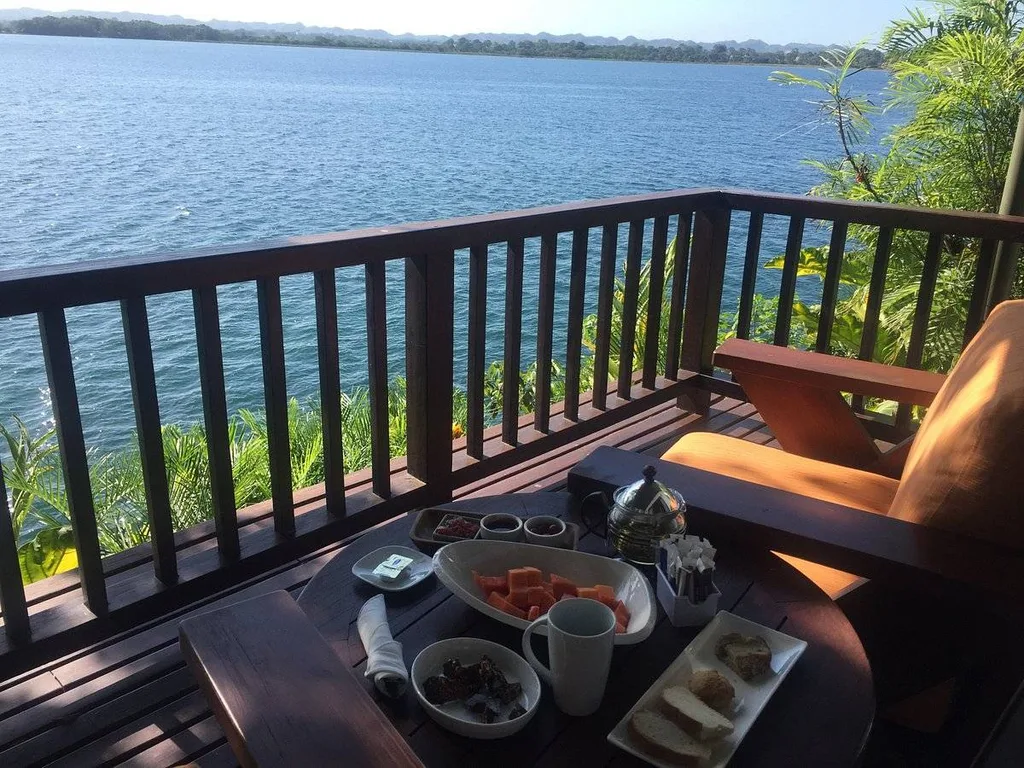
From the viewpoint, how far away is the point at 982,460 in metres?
1.36

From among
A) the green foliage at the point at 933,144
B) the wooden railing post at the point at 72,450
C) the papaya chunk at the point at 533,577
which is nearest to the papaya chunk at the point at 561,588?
the papaya chunk at the point at 533,577

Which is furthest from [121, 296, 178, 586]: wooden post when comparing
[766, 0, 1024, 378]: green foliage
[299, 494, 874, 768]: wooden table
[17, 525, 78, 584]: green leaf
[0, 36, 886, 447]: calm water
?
[766, 0, 1024, 378]: green foliage

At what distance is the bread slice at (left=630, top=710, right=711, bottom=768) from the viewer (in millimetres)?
1027

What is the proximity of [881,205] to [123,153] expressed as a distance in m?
31.5

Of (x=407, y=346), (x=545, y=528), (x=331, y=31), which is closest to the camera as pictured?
(x=545, y=528)

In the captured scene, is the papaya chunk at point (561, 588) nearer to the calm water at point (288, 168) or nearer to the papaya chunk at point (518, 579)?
the papaya chunk at point (518, 579)

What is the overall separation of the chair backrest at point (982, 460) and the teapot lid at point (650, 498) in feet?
1.43

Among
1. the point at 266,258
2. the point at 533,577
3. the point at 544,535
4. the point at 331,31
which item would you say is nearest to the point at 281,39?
the point at 331,31

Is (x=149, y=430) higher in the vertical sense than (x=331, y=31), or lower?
lower

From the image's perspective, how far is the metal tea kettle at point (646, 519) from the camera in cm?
144

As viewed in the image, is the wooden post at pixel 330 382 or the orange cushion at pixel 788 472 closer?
the orange cushion at pixel 788 472

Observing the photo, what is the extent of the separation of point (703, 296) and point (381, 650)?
2.55 metres

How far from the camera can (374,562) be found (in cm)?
144

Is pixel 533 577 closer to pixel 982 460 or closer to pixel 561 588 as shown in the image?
pixel 561 588
